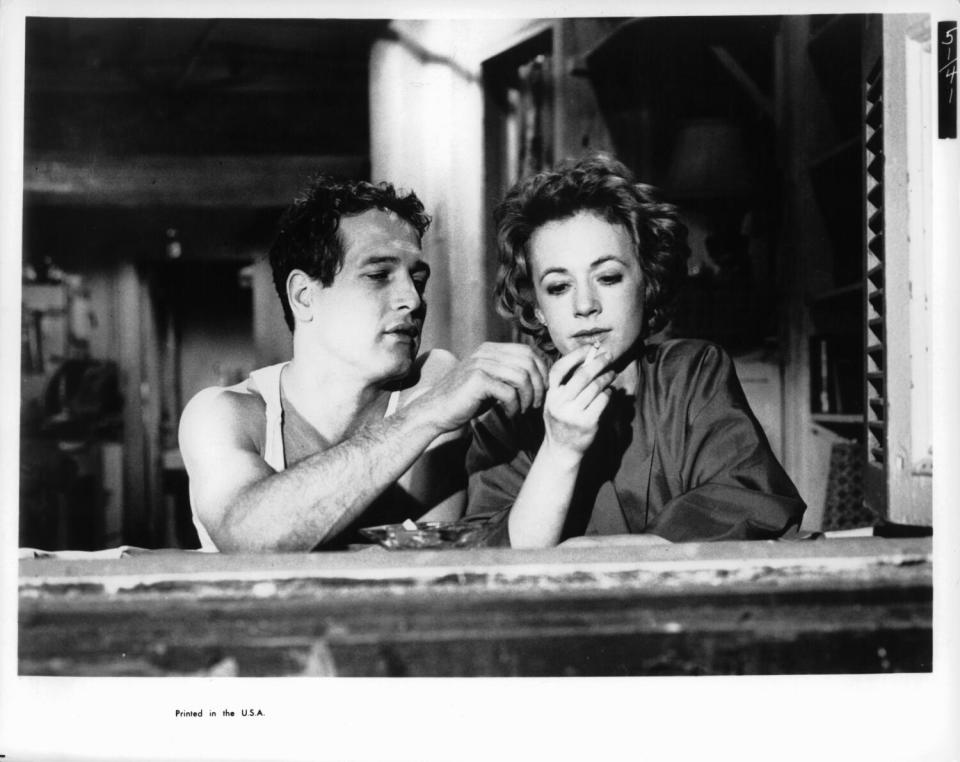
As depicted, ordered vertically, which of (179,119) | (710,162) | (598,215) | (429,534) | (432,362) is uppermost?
(179,119)

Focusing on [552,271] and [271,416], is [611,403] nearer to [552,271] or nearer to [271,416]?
[552,271]

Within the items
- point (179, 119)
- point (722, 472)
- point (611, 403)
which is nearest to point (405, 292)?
point (611, 403)

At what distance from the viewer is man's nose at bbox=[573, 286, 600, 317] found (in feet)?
5.45

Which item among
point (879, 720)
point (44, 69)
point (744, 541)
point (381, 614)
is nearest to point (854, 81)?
point (744, 541)

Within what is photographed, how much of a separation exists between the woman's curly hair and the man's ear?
15.3 inches

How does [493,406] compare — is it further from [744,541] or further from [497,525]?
[744,541]

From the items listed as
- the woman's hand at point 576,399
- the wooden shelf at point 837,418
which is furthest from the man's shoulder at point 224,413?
the wooden shelf at point 837,418

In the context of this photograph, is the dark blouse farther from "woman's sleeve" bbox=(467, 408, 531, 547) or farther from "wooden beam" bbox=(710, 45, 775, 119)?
"wooden beam" bbox=(710, 45, 775, 119)

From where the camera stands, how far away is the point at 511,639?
164 centimetres

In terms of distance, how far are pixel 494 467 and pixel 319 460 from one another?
1.17ft

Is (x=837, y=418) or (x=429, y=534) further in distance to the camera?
(x=837, y=418)

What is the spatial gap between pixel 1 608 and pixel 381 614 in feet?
2.63

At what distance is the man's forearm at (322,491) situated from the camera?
1.65 metres

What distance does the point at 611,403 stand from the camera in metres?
1.70
